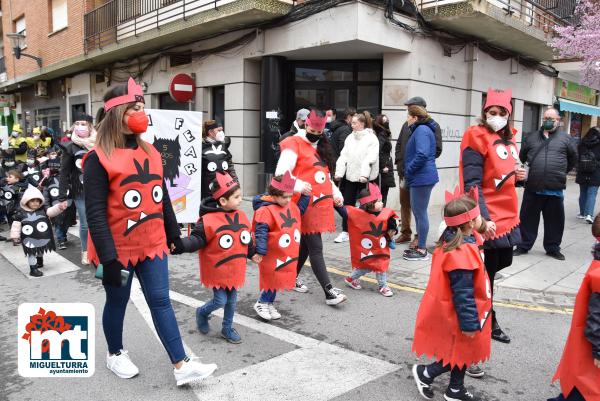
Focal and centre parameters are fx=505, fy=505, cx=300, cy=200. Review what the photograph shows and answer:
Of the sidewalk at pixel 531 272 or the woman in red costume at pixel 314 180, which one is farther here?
the sidewalk at pixel 531 272

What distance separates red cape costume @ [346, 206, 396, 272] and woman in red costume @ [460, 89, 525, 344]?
3.94ft

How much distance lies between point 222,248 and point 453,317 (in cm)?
174

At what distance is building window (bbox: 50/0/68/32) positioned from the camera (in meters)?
17.5

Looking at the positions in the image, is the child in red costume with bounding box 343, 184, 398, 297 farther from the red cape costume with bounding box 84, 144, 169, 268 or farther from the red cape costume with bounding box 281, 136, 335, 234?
the red cape costume with bounding box 84, 144, 169, 268

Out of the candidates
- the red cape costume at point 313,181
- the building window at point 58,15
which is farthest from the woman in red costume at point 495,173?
the building window at point 58,15

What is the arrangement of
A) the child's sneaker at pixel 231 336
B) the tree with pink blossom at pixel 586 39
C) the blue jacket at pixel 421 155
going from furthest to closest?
the tree with pink blossom at pixel 586 39, the blue jacket at pixel 421 155, the child's sneaker at pixel 231 336

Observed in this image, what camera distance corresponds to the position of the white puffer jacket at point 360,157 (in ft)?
22.9

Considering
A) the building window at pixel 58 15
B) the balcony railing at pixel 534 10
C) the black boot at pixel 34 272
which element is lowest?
the black boot at pixel 34 272

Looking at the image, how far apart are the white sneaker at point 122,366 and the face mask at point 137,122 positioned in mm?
1509

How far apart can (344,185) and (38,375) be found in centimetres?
486

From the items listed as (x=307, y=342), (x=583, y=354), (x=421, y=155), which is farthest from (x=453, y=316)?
(x=421, y=155)

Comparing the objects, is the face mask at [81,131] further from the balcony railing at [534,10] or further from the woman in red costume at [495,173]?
the balcony railing at [534,10]

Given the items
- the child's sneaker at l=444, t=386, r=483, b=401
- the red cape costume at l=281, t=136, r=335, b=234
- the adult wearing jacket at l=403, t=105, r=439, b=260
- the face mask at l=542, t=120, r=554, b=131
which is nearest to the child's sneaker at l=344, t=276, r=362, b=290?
the red cape costume at l=281, t=136, r=335, b=234

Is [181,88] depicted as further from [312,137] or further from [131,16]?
[312,137]
